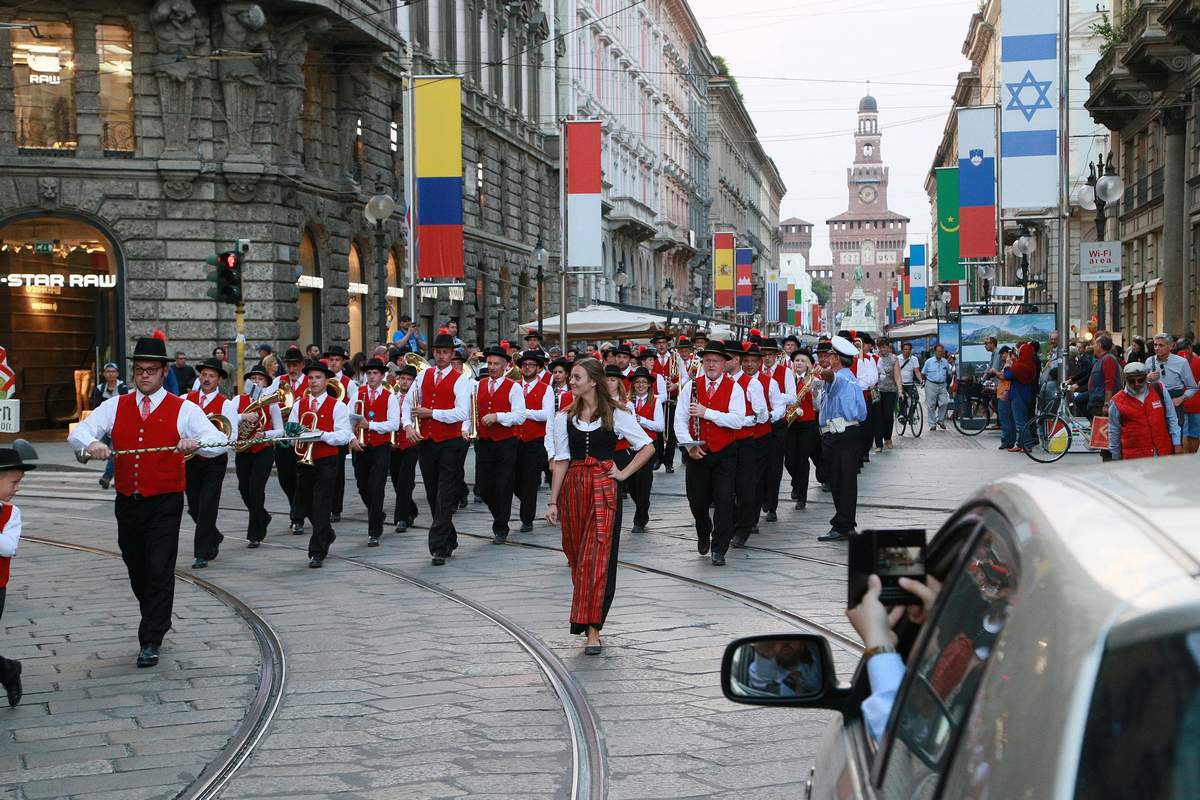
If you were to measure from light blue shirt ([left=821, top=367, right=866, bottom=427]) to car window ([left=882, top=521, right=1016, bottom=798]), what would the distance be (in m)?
11.8

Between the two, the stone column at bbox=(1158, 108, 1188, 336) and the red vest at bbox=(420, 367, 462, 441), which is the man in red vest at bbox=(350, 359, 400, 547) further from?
Result: the stone column at bbox=(1158, 108, 1188, 336)

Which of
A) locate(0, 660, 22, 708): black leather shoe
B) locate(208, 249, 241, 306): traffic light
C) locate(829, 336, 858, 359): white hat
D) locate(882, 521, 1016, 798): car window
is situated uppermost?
locate(208, 249, 241, 306): traffic light

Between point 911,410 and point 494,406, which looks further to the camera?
point 911,410

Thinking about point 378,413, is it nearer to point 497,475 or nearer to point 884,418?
point 497,475

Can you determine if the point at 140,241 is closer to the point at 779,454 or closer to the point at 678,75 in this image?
the point at 779,454

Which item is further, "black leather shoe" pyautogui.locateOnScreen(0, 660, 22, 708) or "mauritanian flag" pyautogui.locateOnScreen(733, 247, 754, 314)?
"mauritanian flag" pyautogui.locateOnScreen(733, 247, 754, 314)

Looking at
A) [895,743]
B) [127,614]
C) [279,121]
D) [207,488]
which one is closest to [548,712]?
[127,614]

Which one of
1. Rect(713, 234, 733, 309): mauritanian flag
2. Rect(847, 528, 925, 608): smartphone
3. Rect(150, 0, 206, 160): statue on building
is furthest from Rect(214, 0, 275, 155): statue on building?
Answer: Rect(713, 234, 733, 309): mauritanian flag

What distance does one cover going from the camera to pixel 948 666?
2.25 metres

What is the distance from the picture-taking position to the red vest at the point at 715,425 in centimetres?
1285

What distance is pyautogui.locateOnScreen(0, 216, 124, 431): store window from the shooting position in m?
27.1

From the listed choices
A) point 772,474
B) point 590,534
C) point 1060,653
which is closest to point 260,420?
point 772,474

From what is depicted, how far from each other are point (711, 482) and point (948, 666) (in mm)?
10767

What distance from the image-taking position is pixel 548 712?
7.25m
